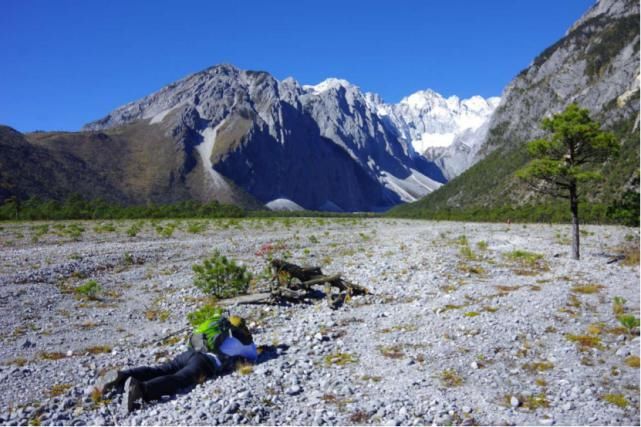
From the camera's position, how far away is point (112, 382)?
8680mm

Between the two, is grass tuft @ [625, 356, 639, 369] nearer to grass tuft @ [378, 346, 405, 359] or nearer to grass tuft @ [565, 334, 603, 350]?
grass tuft @ [565, 334, 603, 350]

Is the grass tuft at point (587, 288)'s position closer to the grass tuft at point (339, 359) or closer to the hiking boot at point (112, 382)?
the grass tuft at point (339, 359)

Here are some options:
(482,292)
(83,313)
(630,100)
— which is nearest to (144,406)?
(83,313)

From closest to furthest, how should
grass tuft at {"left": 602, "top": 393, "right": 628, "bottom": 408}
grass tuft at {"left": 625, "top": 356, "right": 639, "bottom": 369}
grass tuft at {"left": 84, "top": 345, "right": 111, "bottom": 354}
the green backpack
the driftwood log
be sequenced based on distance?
grass tuft at {"left": 602, "top": 393, "right": 628, "bottom": 408} < grass tuft at {"left": 625, "top": 356, "right": 639, "bottom": 369} < the green backpack < grass tuft at {"left": 84, "top": 345, "right": 111, "bottom": 354} < the driftwood log

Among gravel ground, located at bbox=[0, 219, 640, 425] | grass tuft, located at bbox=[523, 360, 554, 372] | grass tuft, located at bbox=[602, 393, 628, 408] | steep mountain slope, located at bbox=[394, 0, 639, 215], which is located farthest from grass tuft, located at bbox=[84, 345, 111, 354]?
steep mountain slope, located at bbox=[394, 0, 639, 215]

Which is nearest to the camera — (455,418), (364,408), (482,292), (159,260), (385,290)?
(455,418)

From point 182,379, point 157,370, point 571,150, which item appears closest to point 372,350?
point 182,379

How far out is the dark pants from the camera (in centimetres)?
856

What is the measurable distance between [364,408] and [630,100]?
165 metres

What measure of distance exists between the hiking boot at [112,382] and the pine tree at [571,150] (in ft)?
75.6

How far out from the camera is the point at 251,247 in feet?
120

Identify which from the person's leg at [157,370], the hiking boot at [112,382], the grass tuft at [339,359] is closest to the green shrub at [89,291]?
the person's leg at [157,370]

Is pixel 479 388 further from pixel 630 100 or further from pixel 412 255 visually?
pixel 630 100

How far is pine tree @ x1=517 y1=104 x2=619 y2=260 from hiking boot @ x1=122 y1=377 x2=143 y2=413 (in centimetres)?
2296
